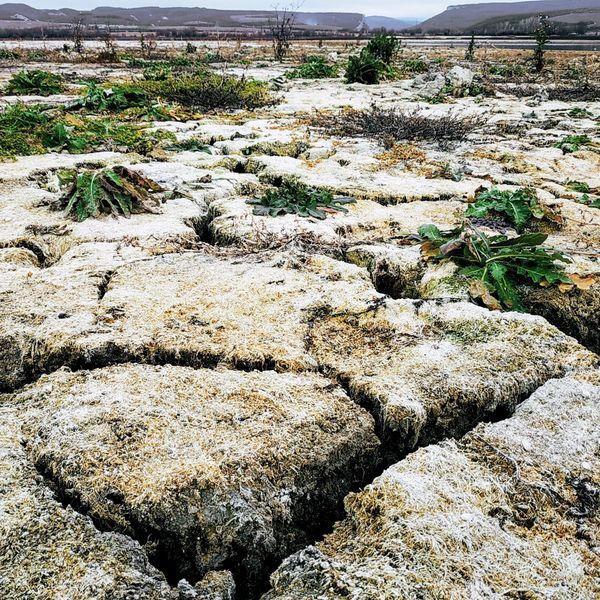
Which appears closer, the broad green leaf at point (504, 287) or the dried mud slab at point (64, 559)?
the dried mud slab at point (64, 559)

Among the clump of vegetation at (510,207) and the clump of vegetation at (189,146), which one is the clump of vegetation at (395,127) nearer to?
the clump of vegetation at (189,146)

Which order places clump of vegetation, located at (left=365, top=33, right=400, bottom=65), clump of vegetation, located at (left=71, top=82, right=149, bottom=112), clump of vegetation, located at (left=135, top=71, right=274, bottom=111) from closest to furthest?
clump of vegetation, located at (left=71, top=82, right=149, bottom=112) → clump of vegetation, located at (left=135, top=71, right=274, bottom=111) → clump of vegetation, located at (left=365, top=33, right=400, bottom=65)

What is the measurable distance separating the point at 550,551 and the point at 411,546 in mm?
423

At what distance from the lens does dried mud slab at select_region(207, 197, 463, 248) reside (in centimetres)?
377

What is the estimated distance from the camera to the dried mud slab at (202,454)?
5.24 ft

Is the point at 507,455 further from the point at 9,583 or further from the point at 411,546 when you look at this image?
the point at 9,583

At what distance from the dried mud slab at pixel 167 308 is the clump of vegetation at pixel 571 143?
16.5ft

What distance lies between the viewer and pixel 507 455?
6.00 ft

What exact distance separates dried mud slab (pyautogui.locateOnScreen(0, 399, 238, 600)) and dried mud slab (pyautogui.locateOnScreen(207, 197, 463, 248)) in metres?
2.34

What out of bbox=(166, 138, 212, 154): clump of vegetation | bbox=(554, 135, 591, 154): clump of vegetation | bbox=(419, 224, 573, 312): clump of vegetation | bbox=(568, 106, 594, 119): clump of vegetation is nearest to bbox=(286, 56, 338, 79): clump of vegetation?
bbox=(568, 106, 594, 119): clump of vegetation

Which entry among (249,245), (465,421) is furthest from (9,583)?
(249,245)

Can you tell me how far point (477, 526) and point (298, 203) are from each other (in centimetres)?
319

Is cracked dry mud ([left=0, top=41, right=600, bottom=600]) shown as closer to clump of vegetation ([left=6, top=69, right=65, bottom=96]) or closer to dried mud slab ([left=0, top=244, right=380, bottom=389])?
dried mud slab ([left=0, top=244, right=380, bottom=389])

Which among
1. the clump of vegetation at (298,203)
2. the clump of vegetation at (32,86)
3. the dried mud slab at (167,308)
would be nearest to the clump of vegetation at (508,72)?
the clump of vegetation at (32,86)
